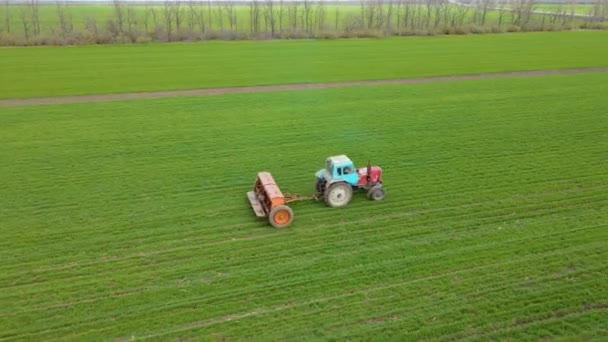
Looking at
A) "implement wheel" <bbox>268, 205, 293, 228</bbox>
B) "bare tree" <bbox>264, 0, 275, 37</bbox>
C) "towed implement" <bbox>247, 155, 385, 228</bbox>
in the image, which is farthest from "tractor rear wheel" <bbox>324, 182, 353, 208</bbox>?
"bare tree" <bbox>264, 0, 275, 37</bbox>

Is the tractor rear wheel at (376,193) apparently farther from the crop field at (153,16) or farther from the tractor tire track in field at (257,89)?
the crop field at (153,16)

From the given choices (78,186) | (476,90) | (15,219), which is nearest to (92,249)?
(15,219)

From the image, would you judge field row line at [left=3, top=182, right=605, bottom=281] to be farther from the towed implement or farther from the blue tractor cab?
the blue tractor cab

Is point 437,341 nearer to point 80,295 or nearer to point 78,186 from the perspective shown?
point 80,295

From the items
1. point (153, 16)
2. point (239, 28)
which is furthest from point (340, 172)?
point (153, 16)

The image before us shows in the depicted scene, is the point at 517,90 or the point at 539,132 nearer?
the point at 539,132

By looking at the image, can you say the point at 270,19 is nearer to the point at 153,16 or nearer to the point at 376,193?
the point at 153,16

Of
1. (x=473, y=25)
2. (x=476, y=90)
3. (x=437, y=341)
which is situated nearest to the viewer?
(x=437, y=341)
